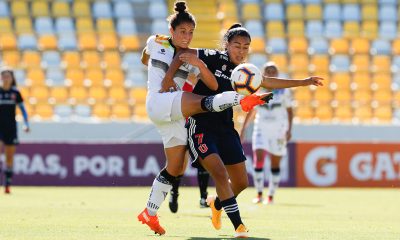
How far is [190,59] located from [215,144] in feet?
2.60

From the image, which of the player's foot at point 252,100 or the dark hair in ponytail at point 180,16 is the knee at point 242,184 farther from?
the dark hair in ponytail at point 180,16

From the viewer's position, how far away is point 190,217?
10.8 meters

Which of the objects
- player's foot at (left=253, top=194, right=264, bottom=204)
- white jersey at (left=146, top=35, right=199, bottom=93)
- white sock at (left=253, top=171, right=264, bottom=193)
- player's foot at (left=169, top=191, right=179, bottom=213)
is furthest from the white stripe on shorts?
white sock at (left=253, top=171, right=264, bottom=193)

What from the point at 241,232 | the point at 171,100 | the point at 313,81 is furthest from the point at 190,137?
the point at 313,81

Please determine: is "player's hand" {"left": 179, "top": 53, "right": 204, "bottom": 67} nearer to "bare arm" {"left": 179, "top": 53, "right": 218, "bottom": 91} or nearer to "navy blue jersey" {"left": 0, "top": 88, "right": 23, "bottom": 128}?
"bare arm" {"left": 179, "top": 53, "right": 218, "bottom": 91}

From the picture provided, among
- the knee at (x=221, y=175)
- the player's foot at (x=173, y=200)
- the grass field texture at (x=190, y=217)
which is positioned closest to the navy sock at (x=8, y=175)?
the grass field texture at (x=190, y=217)

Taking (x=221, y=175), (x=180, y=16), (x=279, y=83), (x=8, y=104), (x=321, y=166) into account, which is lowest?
(x=321, y=166)

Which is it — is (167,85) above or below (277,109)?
above

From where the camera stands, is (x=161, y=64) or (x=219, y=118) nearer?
(x=219, y=118)

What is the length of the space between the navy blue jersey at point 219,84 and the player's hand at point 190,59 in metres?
0.15

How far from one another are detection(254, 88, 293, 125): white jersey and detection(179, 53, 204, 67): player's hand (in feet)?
23.5

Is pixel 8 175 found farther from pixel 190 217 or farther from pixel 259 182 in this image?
pixel 190 217

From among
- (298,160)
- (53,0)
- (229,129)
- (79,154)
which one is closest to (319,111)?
(298,160)

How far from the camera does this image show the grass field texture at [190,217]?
8.31 meters
